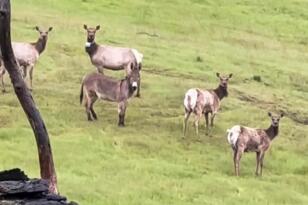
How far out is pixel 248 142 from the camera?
80.3 feet

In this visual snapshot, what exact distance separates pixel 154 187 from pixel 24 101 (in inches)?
274

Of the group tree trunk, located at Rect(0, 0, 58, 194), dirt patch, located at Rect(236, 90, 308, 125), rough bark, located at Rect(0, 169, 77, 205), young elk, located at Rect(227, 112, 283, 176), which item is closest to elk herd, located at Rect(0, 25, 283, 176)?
young elk, located at Rect(227, 112, 283, 176)

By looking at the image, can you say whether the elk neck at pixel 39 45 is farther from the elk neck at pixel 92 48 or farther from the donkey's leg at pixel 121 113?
the donkey's leg at pixel 121 113

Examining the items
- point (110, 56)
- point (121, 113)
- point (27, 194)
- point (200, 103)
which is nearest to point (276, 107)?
point (200, 103)

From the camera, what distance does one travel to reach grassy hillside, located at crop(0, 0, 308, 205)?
71.4 feet

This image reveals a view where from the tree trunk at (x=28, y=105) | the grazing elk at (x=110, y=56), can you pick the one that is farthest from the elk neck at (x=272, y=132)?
the tree trunk at (x=28, y=105)

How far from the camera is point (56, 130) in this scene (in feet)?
83.3

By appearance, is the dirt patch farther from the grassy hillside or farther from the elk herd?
the elk herd

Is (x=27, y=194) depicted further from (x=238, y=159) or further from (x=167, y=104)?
(x=167, y=104)

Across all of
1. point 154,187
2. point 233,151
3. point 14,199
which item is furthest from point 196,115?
point 14,199

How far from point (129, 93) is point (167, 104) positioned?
3056 millimetres

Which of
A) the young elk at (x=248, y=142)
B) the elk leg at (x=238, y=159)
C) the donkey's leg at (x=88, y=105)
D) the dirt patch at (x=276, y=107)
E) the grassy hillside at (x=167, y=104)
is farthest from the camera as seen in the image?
the dirt patch at (x=276, y=107)

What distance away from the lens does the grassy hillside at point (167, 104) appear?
21750mm

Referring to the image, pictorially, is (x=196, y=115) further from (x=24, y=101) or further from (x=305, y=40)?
(x=305, y=40)
